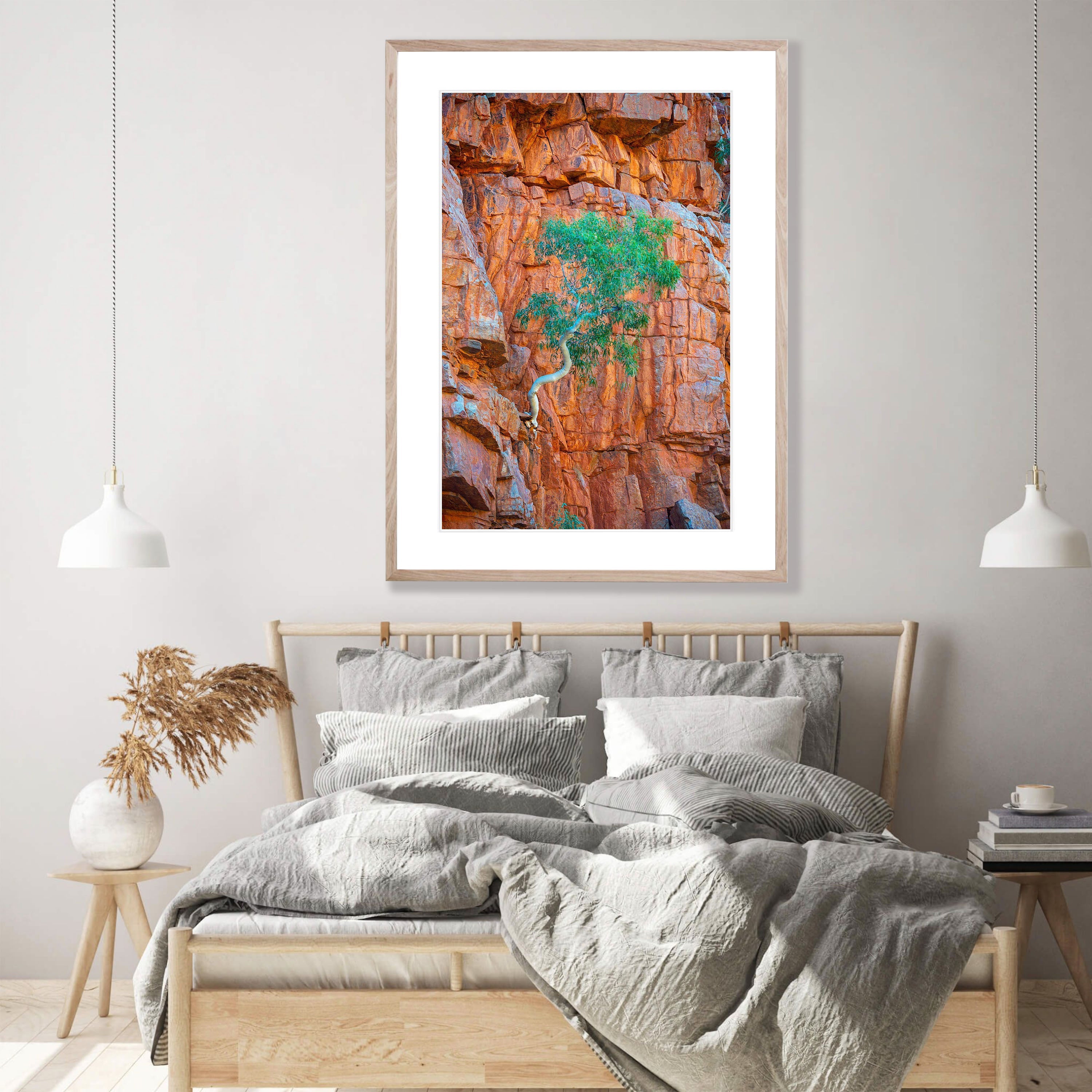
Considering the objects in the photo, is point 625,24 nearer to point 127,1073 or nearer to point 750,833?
point 750,833

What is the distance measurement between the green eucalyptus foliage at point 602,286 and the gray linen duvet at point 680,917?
1.48 metres

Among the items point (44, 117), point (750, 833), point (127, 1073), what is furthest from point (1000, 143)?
point (127, 1073)

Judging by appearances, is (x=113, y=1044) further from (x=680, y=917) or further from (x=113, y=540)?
(x=680, y=917)

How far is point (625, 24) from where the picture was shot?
119 inches

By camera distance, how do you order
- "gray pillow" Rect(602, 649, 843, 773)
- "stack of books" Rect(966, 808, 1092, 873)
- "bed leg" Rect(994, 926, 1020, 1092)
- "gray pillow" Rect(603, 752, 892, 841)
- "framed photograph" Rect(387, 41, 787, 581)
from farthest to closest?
"framed photograph" Rect(387, 41, 787, 581)
"gray pillow" Rect(602, 649, 843, 773)
"stack of books" Rect(966, 808, 1092, 873)
"gray pillow" Rect(603, 752, 892, 841)
"bed leg" Rect(994, 926, 1020, 1092)

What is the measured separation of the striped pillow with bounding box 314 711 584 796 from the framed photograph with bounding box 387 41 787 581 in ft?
1.73

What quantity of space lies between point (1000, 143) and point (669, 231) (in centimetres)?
95

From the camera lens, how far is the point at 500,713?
8.87ft

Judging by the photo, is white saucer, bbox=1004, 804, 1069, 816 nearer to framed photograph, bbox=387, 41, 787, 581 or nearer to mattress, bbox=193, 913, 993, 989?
framed photograph, bbox=387, 41, 787, 581

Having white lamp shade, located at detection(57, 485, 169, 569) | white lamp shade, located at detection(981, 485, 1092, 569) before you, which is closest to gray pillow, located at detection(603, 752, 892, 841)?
white lamp shade, located at detection(981, 485, 1092, 569)

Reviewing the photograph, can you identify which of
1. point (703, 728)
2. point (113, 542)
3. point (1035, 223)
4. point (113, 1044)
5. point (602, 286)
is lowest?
point (113, 1044)

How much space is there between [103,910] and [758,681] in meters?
1.75

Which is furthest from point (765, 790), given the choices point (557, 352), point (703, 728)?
point (557, 352)

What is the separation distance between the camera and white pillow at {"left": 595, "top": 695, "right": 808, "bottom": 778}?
8.53ft
